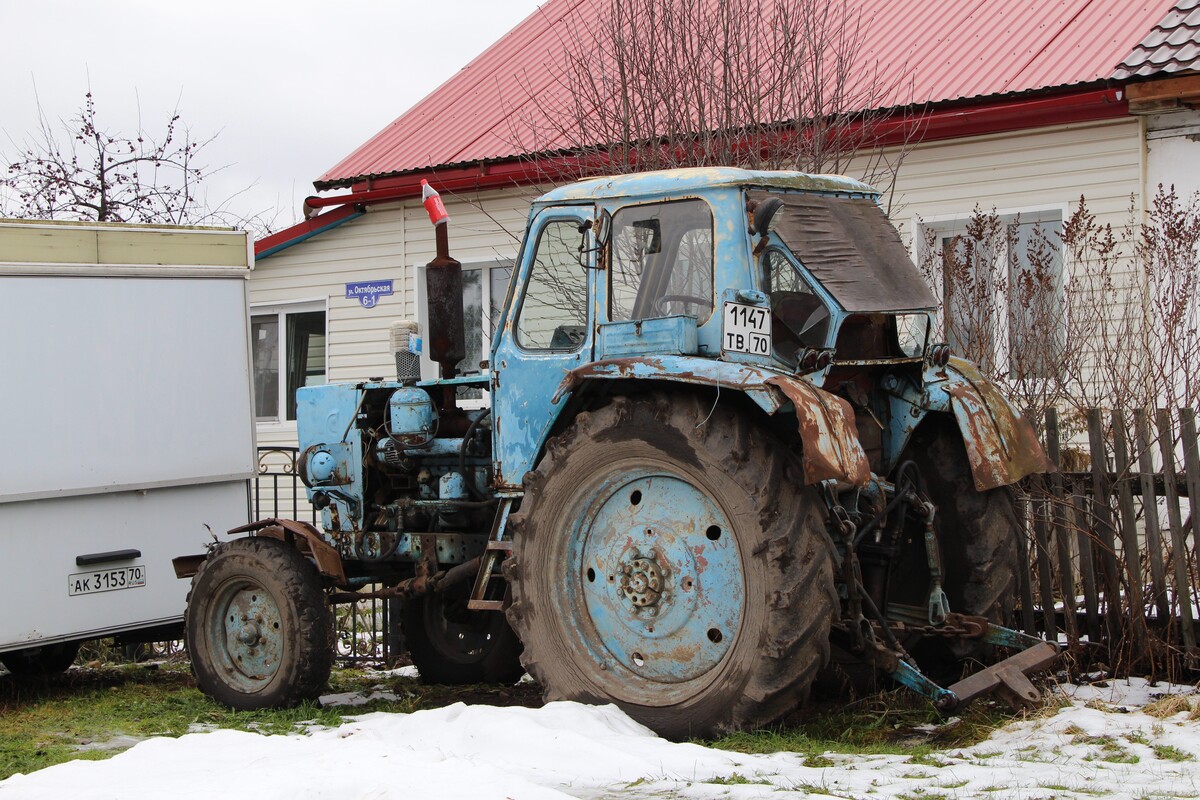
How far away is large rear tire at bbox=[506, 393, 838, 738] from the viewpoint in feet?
19.8

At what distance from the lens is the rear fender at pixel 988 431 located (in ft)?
22.7

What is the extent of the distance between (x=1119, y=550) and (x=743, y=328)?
2.90 meters

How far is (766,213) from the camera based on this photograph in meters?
6.43

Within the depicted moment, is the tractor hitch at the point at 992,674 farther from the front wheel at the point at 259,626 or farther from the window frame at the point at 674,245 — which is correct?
the front wheel at the point at 259,626

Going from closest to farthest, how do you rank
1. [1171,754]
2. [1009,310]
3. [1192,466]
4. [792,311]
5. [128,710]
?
[1171,754]
[792,311]
[1192,466]
[128,710]
[1009,310]

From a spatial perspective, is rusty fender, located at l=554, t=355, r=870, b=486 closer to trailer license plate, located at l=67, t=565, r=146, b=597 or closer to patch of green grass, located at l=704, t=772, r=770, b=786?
patch of green grass, located at l=704, t=772, r=770, b=786

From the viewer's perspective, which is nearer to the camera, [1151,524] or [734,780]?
[734,780]

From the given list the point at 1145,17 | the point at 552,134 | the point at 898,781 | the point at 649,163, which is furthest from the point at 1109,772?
the point at 552,134

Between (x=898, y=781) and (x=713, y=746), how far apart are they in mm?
931

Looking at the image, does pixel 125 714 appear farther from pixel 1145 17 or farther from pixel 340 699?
pixel 1145 17

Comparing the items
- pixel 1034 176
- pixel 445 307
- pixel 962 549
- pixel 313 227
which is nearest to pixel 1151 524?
pixel 962 549

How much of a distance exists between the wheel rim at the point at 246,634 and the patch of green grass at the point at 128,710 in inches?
8.6

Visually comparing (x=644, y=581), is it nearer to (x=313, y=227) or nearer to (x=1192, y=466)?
(x=1192, y=466)

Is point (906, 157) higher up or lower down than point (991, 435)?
higher up
